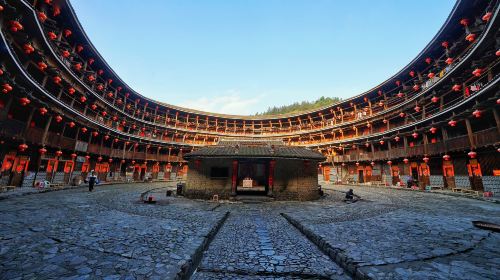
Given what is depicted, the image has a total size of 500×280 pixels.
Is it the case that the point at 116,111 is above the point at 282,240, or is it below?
above

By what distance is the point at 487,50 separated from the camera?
61.2 ft

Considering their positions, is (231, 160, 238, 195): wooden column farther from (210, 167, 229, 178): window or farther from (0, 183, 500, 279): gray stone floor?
(0, 183, 500, 279): gray stone floor

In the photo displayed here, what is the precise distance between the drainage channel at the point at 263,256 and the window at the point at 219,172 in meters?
7.74

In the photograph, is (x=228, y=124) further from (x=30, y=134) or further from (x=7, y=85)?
(x=7, y=85)

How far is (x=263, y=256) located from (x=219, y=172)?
10.9 meters

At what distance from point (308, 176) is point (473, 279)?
39.1 ft

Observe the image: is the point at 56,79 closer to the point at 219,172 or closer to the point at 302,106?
the point at 219,172

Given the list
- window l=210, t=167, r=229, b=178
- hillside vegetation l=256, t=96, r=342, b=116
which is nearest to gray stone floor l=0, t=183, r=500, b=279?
window l=210, t=167, r=229, b=178

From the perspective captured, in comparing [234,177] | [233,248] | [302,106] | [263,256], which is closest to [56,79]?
[234,177]

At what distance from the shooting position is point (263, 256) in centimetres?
517

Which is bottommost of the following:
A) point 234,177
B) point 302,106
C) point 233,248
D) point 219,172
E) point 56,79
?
point 233,248

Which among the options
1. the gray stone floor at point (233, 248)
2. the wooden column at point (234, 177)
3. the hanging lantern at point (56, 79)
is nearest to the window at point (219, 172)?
the wooden column at point (234, 177)

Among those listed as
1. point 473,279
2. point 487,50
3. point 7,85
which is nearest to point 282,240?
point 473,279

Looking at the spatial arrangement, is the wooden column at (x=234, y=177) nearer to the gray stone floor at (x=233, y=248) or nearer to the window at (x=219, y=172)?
the window at (x=219, y=172)
